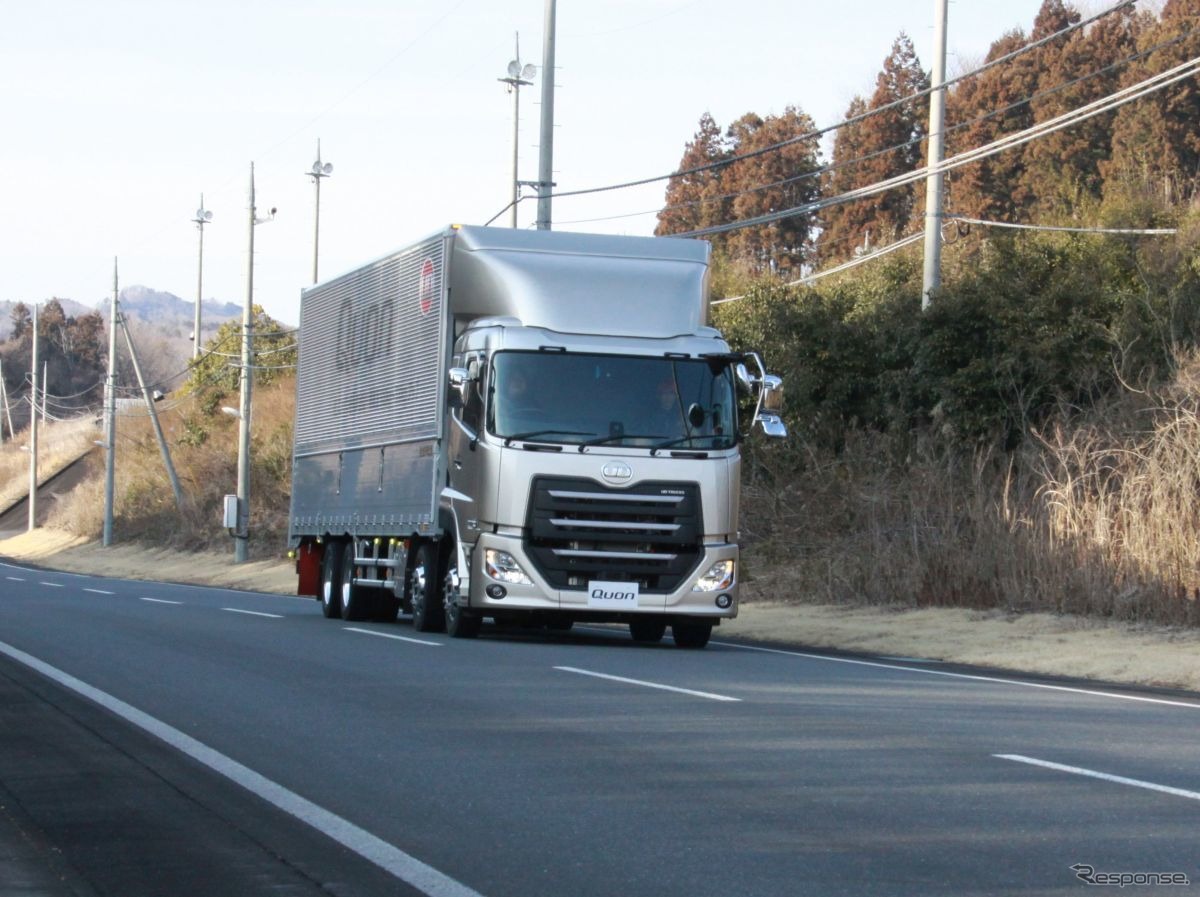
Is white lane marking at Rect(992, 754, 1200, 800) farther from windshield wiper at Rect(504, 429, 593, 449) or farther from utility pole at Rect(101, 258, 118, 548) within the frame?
utility pole at Rect(101, 258, 118, 548)

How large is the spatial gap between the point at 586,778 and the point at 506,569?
8.34 metres

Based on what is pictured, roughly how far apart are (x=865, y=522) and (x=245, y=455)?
25458mm

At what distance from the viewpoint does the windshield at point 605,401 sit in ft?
56.0

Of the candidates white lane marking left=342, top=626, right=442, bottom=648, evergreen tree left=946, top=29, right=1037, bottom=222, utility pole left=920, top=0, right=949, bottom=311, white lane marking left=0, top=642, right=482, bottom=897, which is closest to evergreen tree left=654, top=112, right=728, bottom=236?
evergreen tree left=946, top=29, right=1037, bottom=222

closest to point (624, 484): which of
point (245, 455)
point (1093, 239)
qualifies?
point (1093, 239)

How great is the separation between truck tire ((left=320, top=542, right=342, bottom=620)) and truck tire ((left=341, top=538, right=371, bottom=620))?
31 cm

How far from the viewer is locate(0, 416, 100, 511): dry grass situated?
3917 inches

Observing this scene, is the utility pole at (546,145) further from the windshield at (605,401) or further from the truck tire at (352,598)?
the windshield at (605,401)

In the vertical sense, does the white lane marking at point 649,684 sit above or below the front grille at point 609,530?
below

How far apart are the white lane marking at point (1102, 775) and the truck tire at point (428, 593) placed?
10418 mm

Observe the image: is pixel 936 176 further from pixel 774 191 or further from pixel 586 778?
pixel 774 191

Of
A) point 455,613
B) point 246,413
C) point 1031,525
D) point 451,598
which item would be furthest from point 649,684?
point 246,413

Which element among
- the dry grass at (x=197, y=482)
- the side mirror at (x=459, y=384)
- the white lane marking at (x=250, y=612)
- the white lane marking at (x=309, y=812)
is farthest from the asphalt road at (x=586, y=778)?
the dry grass at (x=197, y=482)

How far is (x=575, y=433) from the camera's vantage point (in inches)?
672
